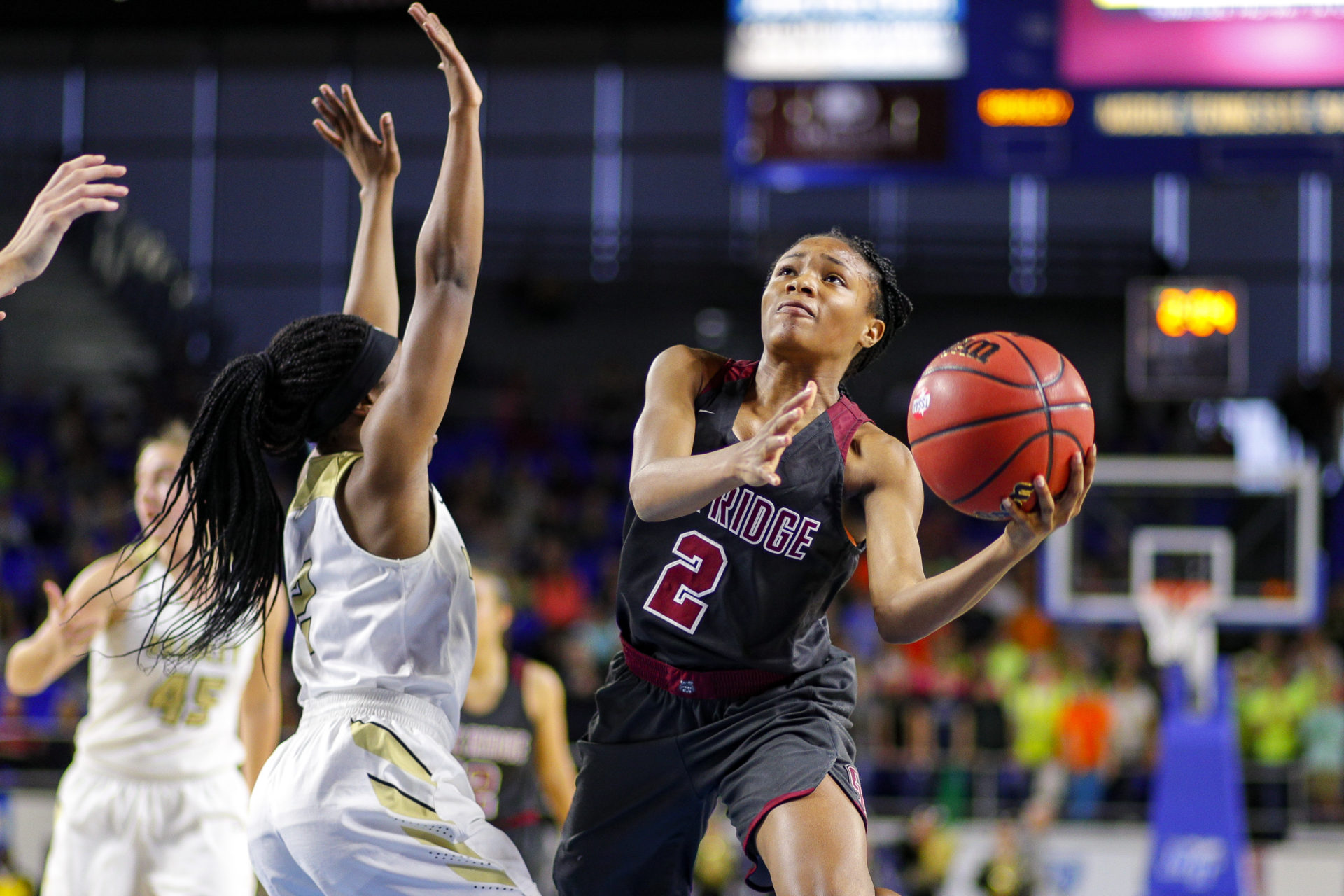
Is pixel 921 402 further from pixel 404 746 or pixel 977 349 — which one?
pixel 404 746

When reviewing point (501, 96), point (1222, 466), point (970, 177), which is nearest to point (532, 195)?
point (501, 96)

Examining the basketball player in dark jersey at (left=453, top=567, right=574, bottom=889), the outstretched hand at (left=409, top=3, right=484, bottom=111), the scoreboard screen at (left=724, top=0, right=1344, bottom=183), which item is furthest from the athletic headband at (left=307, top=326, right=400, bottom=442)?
the scoreboard screen at (left=724, top=0, right=1344, bottom=183)

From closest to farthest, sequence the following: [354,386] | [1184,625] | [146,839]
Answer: [354,386], [146,839], [1184,625]

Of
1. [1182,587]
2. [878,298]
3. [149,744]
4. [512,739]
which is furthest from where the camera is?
[1182,587]

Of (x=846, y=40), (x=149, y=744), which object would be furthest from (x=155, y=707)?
(x=846, y=40)

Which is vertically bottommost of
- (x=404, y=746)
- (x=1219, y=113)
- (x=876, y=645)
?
(x=876, y=645)

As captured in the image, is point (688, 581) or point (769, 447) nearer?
point (769, 447)

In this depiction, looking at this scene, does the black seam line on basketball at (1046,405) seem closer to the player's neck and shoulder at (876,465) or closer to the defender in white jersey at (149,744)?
the player's neck and shoulder at (876,465)

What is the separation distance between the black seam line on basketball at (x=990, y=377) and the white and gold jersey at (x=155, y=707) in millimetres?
2098

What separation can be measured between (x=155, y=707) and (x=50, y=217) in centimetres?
159

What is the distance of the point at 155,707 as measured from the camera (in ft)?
13.4

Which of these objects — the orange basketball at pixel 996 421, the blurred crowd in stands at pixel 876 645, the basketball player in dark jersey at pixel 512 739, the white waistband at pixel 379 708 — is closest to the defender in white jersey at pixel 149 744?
the basketball player in dark jersey at pixel 512 739

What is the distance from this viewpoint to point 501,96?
1962cm

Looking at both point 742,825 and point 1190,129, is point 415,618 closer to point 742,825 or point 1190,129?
point 742,825
